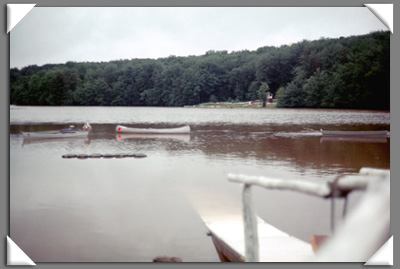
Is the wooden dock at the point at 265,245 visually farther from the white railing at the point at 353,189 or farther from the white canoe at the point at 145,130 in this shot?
the white canoe at the point at 145,130

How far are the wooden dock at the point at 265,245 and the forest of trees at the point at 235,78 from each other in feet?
7.80

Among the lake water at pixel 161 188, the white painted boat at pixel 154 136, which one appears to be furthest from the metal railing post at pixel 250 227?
the white painted boat at pixel 154 136

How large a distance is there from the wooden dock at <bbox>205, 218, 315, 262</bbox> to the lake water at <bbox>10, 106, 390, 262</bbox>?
0.71 feet

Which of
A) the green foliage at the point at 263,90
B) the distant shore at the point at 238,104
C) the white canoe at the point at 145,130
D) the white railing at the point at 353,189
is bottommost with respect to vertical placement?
the white canoe at the point at 145,130

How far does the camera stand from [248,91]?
7723mm

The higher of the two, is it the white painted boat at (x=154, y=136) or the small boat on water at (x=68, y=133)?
the small boat on water at (x=68, y=133)

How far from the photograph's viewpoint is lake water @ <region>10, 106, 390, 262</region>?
4.54 metres

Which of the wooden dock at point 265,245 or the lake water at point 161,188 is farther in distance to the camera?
the lake water at point 161,188

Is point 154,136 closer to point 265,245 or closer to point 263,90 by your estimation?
point 263,90

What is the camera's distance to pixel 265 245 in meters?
3.77

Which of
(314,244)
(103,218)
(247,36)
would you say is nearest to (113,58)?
(247,36)

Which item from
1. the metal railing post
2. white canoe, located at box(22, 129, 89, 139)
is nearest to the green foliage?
the metal railing post

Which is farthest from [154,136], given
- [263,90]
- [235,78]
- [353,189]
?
[353,189]

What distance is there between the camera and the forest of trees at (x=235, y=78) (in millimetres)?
5875
